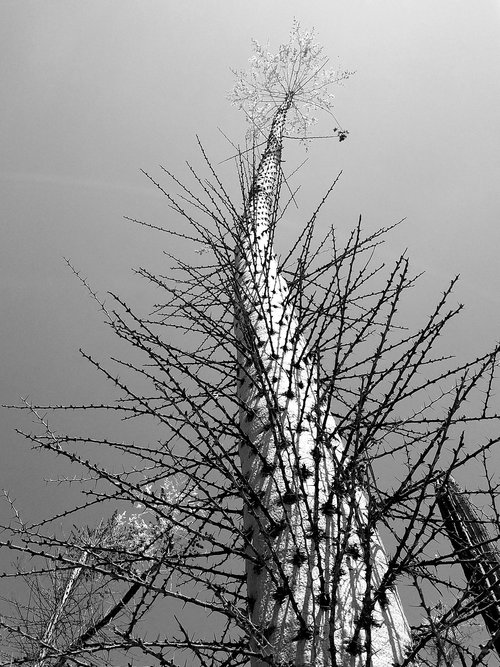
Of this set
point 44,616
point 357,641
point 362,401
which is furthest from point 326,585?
point 44,616

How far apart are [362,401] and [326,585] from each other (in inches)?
20.1

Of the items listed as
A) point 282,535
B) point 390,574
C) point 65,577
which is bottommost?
point 390,574

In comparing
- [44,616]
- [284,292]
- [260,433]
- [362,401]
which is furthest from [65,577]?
[362,401]

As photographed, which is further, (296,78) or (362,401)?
(296,78)

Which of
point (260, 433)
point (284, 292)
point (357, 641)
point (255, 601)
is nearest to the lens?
point (357, 641)

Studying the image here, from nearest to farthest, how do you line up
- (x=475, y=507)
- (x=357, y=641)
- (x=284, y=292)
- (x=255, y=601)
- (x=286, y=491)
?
(x=357, y=641) → (x=255, y=601) → (x=286, y=491) → (x=475, y=507) → (x=284, y=292)

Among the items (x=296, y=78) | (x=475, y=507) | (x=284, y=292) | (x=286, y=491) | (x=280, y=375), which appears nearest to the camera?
(x=286, y=491)

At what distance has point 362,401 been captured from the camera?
4.72 feet

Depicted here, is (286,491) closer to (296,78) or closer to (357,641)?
(357,641)

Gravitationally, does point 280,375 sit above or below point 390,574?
above

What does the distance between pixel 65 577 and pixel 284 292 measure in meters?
8.95

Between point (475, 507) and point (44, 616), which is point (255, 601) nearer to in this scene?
point (475, 507)

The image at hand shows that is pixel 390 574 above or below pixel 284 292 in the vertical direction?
below

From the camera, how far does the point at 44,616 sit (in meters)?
8.71
